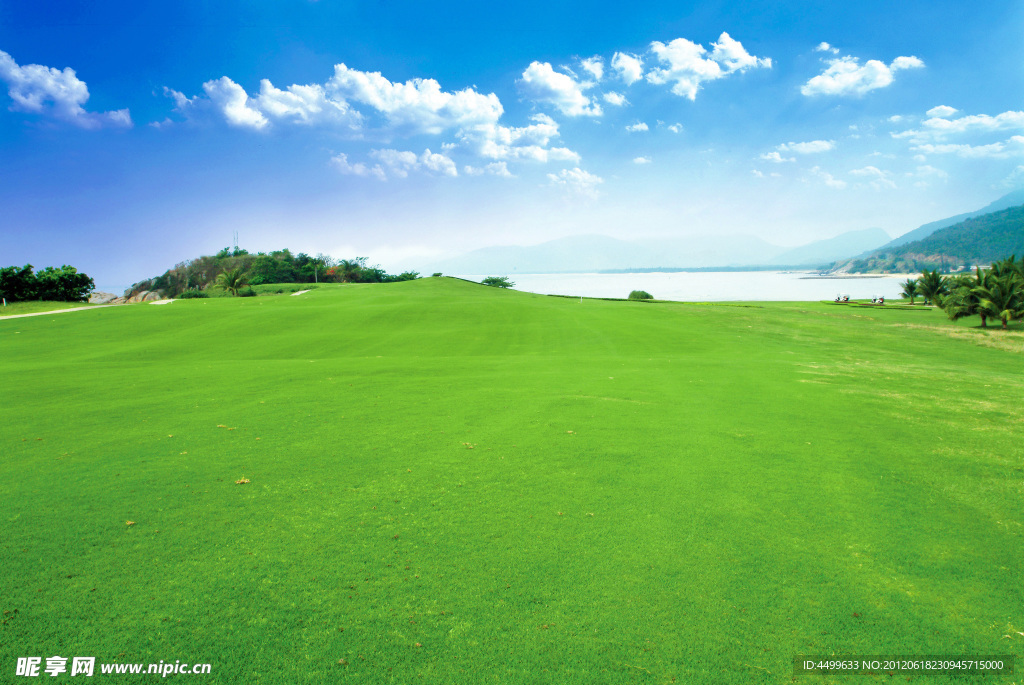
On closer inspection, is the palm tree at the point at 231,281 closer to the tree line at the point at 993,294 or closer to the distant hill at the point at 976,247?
the tree line at the point at 993,294

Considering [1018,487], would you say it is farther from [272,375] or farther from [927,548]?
[272,375]

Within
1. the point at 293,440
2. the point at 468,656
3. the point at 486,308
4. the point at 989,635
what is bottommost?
the point at 989,635

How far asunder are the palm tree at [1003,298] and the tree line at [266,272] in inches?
3222

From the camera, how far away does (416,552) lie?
14.6ft

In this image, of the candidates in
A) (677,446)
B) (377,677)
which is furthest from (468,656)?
(677,446)

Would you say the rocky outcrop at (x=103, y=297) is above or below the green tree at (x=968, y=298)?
above

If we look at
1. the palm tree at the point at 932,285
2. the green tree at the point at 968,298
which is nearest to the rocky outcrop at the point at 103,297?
the green tree at the point at 968,298

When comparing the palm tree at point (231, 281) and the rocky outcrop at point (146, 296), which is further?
the rocky outcrop at point (146, 296)

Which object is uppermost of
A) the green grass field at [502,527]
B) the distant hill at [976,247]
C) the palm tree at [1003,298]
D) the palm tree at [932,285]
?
the distant hill at [976,247]

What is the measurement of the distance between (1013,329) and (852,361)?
2049 cm

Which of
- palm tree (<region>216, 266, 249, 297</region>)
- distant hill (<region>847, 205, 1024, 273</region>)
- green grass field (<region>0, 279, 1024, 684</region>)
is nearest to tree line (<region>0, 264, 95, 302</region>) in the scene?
palm tree (<region>216, 266, 249, 297</region>)

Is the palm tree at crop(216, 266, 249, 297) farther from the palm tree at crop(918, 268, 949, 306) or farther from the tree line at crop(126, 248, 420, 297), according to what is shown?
the palm tree at crop(918, 268, 949, 306)

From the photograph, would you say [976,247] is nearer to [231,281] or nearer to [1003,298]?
[1003,298]

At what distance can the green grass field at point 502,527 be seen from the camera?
3379 millimetres
